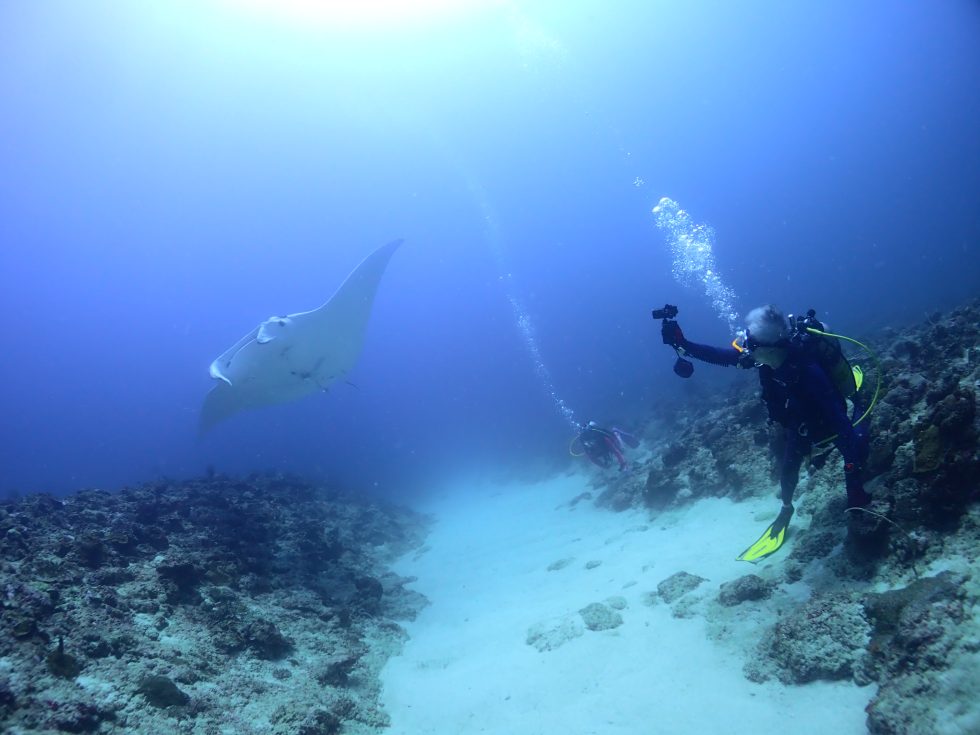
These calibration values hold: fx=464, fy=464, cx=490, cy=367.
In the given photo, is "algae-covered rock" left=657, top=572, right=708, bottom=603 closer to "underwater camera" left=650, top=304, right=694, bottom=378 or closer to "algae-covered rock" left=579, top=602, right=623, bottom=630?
"algae-covered rock" left=579, top=602, right=623, bottom=630

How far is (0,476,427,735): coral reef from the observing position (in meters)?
3.71

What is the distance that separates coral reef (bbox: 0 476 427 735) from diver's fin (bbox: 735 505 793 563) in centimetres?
445

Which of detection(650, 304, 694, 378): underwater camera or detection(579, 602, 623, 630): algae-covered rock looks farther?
detection(579, 602, 623, 630): algae-covered rock

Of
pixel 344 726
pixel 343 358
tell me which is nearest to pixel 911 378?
pixel 344 726

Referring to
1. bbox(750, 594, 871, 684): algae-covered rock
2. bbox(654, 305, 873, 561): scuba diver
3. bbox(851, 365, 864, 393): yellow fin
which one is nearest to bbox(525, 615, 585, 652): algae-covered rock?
bbox(750, 594, 871, 684): algae-covered rock

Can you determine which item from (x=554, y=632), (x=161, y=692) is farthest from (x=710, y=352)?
(x=161, y=692)

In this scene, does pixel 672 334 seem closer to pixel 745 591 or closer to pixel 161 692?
pixel 745 591

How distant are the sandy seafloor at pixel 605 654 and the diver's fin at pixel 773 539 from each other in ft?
0.38

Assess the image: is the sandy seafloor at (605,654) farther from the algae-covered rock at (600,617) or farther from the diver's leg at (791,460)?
the diver's leg at (791,460)

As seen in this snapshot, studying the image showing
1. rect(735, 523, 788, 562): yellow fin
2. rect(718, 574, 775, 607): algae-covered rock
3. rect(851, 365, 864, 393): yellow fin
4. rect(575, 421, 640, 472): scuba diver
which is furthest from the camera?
rect(575, 421, 640, 472): scuba diver

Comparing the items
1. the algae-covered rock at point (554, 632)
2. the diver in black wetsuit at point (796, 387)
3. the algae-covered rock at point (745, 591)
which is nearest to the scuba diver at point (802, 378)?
the diver in black wetsuit at point (796, 387)

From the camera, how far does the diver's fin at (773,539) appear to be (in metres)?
5.22

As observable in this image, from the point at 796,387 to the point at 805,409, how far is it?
268 mm

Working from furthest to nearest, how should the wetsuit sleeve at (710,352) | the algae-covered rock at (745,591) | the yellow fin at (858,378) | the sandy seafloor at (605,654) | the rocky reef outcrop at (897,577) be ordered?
the wetsuit sleeve at (710,352) → the yellow fin at (858,378) → the algae-covered rock at (745,591) → the sandy seafloor at (605,654) → the rocky reef outcrop at (897,577)
